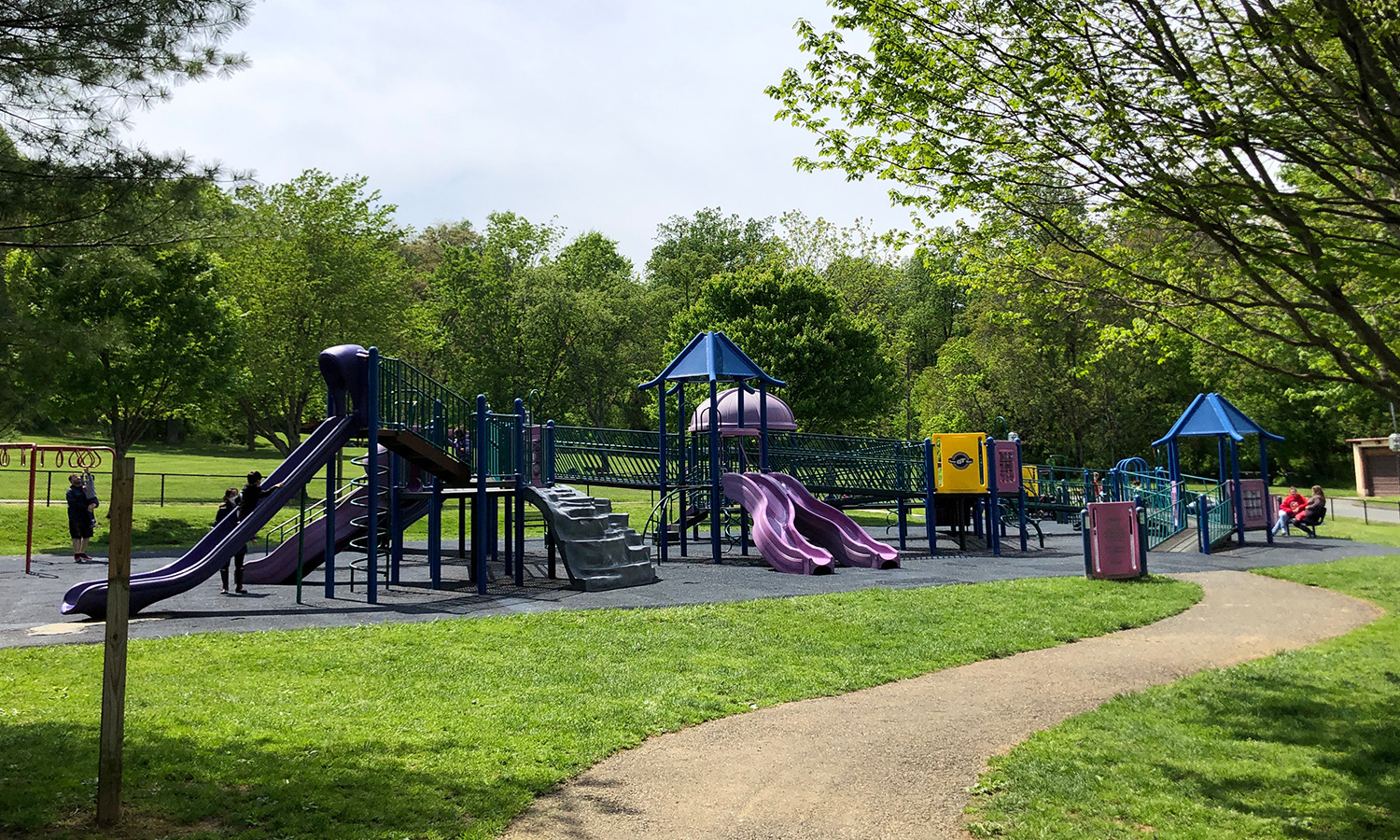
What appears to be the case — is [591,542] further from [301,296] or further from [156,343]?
[301,296]

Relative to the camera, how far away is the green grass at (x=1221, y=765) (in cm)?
536

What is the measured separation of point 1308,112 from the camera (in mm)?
6961

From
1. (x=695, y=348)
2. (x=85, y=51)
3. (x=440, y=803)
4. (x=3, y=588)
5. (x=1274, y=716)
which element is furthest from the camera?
(x=695, y=348)

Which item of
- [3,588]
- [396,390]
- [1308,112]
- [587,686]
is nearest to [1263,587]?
[1308,112]

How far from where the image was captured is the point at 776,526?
1988 centimetres

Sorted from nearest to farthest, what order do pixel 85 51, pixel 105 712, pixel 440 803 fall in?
pixel 105 712 < pixel 440 803 < pixel 85 51

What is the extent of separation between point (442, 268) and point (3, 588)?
37.1m

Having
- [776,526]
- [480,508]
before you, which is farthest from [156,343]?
[776,526]

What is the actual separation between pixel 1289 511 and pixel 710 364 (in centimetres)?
1811

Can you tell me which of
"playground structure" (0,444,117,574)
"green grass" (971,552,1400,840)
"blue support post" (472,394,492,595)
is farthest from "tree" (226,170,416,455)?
"green grass" (971,552,1400,840)

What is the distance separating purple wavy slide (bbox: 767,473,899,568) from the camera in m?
19.7

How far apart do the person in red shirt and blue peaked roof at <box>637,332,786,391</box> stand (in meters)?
15.8

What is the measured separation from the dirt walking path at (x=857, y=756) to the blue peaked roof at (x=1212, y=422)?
16.8m

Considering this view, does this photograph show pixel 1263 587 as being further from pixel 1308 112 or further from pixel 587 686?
pixel 587 686
